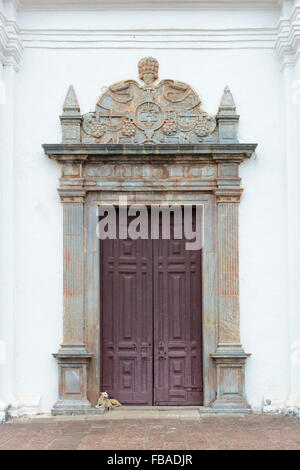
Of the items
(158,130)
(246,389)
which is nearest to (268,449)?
(246,389)

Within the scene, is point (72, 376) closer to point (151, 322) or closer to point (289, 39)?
point (151, 322)

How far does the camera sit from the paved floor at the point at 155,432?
21.2ft

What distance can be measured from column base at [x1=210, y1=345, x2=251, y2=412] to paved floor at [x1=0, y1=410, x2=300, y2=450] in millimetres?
242

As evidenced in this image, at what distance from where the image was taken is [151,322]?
8.44 metres

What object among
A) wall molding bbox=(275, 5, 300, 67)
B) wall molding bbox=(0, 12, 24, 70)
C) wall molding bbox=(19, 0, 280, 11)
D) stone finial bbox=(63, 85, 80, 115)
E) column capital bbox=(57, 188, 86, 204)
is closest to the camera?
wall molding bbox=(275, 5, 300, 67)

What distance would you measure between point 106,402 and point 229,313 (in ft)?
6.55

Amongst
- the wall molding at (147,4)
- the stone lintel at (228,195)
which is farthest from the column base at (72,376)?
the wall molding at (147,4)

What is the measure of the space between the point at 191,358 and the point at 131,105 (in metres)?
3.52

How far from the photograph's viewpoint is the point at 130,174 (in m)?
8.36

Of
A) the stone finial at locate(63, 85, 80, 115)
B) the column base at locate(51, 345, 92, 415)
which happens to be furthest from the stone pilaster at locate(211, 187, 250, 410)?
the stone finial at locate(63, 85, 80, 115)

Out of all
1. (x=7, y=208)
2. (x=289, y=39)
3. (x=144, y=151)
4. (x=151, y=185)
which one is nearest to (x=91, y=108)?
(x=144, y=151)

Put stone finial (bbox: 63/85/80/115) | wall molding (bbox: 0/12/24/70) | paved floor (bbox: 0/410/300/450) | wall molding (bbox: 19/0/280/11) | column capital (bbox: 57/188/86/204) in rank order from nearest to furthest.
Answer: paved floor (bbox: 0/410/300/450) → wall molding (bbox: 0/12/24/70) → column capital (bbox: 57/188/86/204) → stone finial (bbox: 63/85/80/115) → wall molding (bbox: 19/0/280/11)

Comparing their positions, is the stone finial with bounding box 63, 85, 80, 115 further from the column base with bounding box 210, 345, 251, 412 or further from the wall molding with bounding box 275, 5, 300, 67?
the column base with bounding box 210, 345, 251, 412

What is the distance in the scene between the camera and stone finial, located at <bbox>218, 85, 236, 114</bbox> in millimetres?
8367
